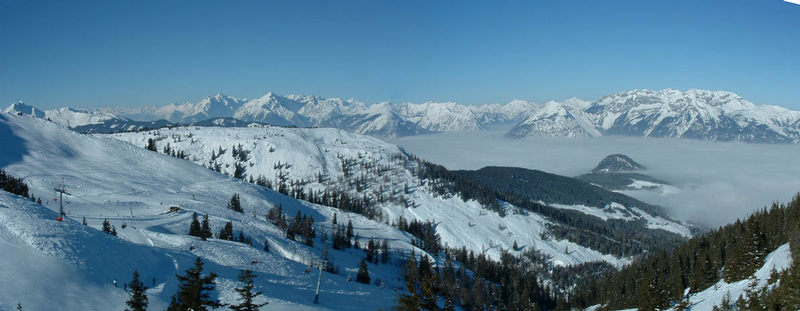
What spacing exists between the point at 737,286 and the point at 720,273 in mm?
19667

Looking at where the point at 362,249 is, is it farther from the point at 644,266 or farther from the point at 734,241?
→ the point at 734,241

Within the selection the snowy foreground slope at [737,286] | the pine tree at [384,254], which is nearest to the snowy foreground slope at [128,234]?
the pine tree at [384,254]

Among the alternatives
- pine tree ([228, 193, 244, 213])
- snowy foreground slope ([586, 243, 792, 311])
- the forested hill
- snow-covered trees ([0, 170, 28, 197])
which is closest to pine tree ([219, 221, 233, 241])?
pine tree ([228, 193, 244, 213])

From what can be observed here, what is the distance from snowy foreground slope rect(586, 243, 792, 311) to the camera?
6412 centimetres

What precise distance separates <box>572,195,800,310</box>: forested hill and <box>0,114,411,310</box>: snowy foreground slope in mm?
42358

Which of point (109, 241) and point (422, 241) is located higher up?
point (109, 241)

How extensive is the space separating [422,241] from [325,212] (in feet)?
118

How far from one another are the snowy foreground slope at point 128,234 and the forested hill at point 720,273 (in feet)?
139

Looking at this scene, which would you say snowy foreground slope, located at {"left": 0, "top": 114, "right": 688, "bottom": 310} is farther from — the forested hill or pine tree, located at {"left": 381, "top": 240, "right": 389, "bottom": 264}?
the forested hill

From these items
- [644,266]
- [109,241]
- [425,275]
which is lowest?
[644,266]

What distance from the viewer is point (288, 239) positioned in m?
95.5

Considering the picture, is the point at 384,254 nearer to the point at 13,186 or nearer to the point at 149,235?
the point at 149,235

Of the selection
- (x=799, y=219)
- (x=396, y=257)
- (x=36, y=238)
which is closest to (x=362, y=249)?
(x=396, y=257)

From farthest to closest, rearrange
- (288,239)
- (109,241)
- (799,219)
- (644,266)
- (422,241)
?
(422,241)
(644,266)
(288,239)
(799,219)
(109,241)
